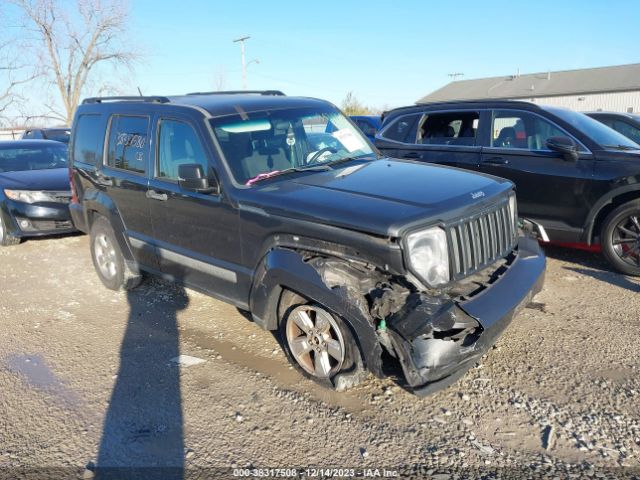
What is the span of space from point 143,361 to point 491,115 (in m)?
4.87

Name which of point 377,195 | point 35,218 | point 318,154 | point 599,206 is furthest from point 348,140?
point 35,218

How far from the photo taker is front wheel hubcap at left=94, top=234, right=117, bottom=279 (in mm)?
5531

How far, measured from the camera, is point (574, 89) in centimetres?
4888


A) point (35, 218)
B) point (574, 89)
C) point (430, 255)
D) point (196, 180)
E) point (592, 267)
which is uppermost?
point (574, 89)

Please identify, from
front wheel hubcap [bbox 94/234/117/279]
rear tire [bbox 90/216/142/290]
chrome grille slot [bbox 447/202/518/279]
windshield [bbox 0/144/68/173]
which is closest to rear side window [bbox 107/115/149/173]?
rear tire [bbox 90/216/142/290]

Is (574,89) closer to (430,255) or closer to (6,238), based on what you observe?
(6,238)

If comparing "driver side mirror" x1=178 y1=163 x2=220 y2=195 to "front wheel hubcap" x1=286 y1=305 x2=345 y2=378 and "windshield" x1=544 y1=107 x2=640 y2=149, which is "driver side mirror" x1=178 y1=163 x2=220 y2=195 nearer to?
"front wheel hubcap" x1=286 y1=305 x2=345 y2=378

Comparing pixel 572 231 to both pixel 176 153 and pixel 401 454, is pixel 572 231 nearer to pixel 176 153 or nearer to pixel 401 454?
pixel 401 454

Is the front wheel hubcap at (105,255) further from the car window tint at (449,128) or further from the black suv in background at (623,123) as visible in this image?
the black suv in background at (623,123)

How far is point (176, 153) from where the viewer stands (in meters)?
4.31

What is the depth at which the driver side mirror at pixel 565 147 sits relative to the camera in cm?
534

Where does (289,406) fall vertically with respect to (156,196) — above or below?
below

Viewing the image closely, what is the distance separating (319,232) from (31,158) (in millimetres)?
7738

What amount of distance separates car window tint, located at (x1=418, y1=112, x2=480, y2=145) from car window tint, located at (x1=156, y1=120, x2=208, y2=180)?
361 centimetres
